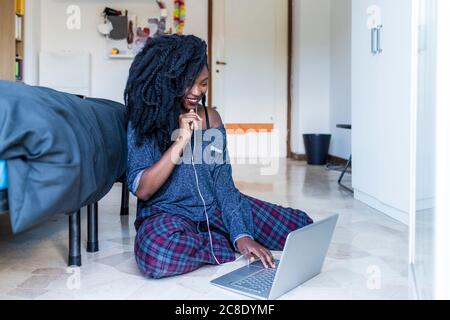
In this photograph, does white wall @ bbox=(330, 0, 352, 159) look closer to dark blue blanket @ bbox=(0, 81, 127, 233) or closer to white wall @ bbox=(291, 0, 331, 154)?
white wall @ bbox=(291, 0, 331, 154)

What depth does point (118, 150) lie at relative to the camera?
64.2 inches

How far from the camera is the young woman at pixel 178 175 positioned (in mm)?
1378

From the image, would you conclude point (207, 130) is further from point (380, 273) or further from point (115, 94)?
point (115, 94)

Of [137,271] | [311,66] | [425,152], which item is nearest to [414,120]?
[425,152]

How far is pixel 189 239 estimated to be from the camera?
54.4 inches

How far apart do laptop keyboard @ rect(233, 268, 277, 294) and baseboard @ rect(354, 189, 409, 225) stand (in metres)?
1.07

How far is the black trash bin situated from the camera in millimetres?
5094

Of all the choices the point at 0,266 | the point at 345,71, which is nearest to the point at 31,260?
the point at 0,266

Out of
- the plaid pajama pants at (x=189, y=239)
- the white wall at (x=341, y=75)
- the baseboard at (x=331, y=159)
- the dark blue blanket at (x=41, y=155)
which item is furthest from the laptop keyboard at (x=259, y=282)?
the baseboard at (x=331, y=159)

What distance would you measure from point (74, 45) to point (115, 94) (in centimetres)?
77

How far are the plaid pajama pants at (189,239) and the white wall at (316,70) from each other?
3.63 m

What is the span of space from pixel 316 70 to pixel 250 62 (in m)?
0.87

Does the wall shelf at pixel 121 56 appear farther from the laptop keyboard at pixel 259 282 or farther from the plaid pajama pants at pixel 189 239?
the laptop keyboard at pixel 259 282

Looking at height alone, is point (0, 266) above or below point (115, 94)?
below
